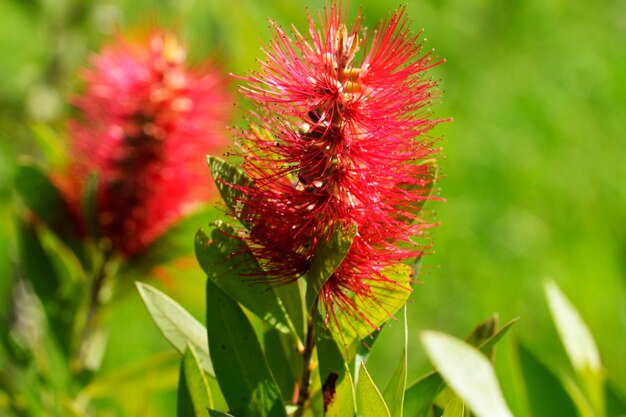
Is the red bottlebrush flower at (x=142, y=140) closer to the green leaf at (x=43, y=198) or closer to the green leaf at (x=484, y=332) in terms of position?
the green leaf at (x=43, y=198)

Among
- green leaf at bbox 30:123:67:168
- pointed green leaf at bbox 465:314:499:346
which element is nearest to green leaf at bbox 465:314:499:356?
pointed green leaf at bbox 465:314:499:346

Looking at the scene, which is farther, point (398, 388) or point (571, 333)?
point (571, 333)

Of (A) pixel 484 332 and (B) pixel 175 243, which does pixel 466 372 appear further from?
(B) pixel 175 243

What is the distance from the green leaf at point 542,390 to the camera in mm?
1369

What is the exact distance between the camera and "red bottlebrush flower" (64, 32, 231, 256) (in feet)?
6.03

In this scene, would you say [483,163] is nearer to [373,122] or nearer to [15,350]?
[15,350]

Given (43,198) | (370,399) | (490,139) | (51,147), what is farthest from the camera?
(490,139)

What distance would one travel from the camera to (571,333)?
1467 millimetres

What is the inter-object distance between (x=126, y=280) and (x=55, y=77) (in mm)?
930

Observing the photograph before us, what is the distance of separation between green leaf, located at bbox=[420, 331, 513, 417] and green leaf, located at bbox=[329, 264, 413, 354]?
0.23m

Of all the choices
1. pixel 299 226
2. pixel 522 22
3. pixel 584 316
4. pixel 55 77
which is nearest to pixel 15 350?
pixel 299 226

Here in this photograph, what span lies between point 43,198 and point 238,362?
32.1 inches

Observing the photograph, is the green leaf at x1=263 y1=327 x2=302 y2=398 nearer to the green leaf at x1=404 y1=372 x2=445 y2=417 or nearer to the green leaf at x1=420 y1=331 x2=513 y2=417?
the green leaf at x1=404 y1=372 x2=445 y2=417

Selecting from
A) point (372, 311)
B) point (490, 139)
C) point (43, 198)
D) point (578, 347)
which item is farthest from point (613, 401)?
point (490, 139)
